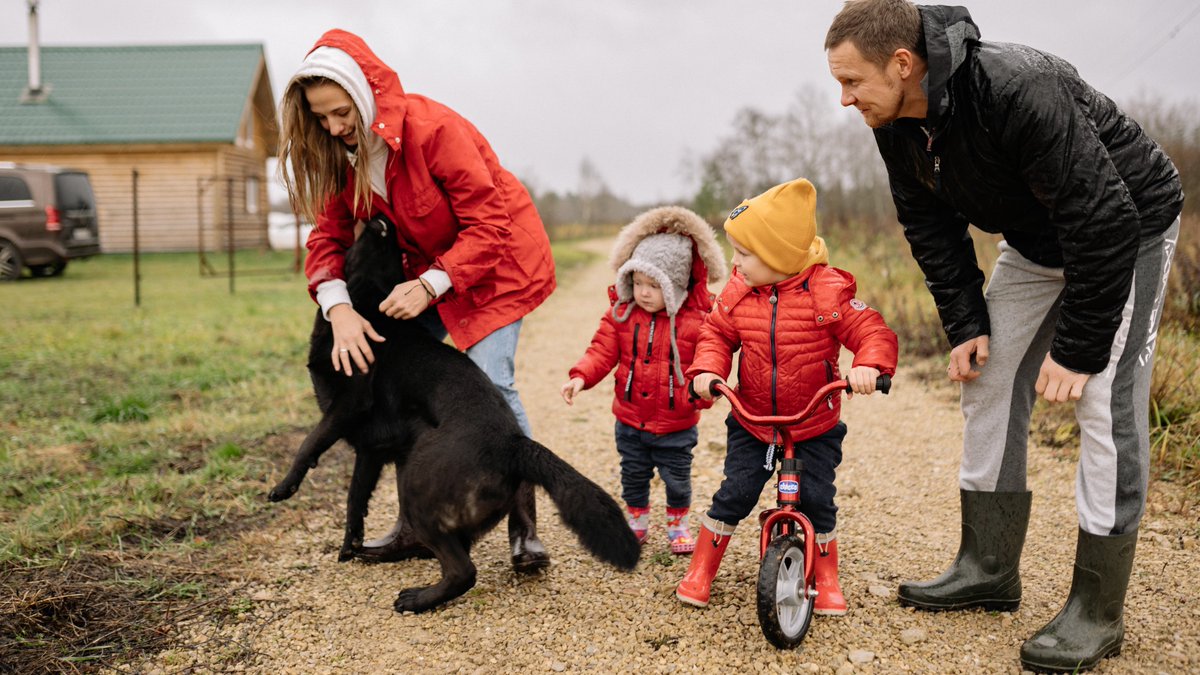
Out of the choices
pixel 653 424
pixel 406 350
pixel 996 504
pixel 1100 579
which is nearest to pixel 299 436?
pixel 406 350

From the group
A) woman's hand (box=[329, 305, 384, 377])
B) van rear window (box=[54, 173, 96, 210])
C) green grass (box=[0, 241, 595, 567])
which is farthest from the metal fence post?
woman's hand (box=[329, 305, 384, 377])

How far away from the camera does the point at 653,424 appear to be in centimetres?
377

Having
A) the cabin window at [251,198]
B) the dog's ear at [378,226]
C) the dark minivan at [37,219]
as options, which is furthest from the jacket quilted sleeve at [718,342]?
the cabin window at [251,198]

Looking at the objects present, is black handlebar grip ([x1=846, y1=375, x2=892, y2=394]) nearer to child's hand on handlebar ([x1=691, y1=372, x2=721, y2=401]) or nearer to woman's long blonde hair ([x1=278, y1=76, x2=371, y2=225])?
child's hand on handlebar ([x1=691, y1=372, x2=721, y2=401])

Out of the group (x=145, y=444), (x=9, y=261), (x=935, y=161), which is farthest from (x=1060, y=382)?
(x=9, y=261)

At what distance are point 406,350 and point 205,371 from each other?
4.71m

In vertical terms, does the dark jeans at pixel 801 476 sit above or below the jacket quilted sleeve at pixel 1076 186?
below

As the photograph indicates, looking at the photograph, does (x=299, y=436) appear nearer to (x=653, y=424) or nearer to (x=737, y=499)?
(x=653, y=424)

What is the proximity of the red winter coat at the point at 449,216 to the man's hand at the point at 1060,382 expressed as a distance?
6.39 feet

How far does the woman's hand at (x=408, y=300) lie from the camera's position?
3.31m

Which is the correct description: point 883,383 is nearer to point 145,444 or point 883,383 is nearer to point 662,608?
point 662,608

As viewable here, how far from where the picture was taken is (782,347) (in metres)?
3.08

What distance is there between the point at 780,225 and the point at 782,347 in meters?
0.43

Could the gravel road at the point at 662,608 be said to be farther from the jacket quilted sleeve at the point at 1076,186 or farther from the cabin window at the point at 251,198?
the cabin window at the point at 251,198
